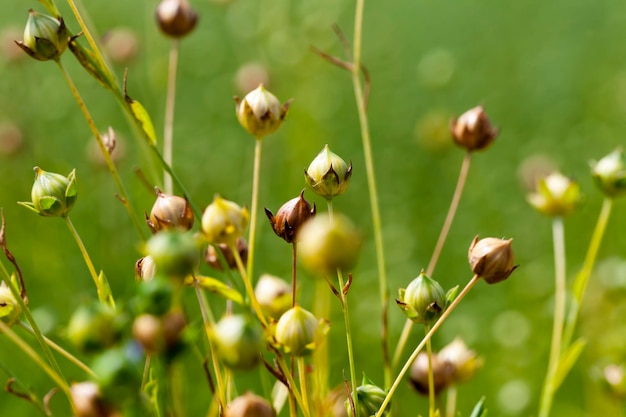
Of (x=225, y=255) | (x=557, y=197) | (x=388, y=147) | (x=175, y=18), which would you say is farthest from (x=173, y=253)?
(x=388, y=147)

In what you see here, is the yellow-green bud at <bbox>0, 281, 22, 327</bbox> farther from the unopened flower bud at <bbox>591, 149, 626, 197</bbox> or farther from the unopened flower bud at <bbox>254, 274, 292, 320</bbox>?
the unopened flower bud at <bbox>591, 149, 626, 197</bbox>

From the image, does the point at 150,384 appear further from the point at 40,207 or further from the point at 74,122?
the point at 74,122

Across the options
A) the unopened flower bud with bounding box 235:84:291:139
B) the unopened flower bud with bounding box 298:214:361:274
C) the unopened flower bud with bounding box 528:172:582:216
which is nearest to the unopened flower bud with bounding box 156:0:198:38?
the unopened flower bud with bounding box 235:84:291:139

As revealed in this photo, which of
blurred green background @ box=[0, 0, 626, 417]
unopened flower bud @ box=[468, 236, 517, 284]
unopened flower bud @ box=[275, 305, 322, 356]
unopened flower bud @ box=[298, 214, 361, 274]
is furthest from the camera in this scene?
blurred green background @ box=[0, 0, 626, 417]

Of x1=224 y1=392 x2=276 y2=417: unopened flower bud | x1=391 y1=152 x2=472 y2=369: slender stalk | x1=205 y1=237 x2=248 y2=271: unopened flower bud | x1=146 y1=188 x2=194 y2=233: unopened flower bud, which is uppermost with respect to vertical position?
x1=146 y1=188 x2=194 y2=233: unopened flower bud

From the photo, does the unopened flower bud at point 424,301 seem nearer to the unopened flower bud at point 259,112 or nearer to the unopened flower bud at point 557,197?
the unopened flower bud at point 259,112

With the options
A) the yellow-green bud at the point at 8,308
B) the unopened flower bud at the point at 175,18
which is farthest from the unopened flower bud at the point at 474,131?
the yellow-green bud at the point at 8,308

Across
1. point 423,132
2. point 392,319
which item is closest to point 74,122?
point 423,132
